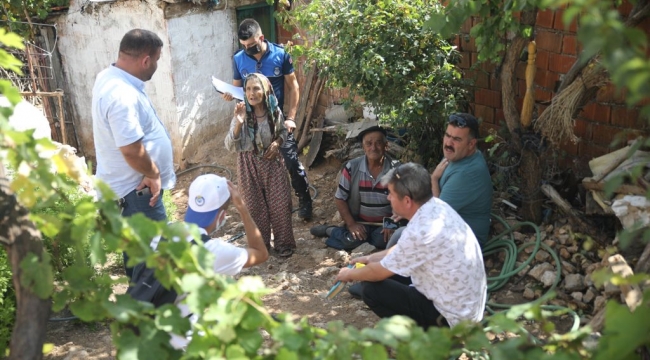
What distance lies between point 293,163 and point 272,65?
1.07 metres

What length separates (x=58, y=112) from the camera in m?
9.55

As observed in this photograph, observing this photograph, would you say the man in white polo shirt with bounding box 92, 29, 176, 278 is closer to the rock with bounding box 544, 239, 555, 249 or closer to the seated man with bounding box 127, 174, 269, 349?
the seated man with bounding box 127, 174, 269, 349

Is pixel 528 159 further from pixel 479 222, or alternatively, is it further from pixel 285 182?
pixel 285 182

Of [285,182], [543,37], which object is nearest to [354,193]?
[285,182]

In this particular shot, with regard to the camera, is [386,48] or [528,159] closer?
[528,159]

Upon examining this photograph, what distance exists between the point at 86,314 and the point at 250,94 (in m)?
3.65

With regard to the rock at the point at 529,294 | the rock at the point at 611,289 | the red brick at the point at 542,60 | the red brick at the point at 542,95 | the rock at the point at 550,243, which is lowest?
the rock at the point at 529,294

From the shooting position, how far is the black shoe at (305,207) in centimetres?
696

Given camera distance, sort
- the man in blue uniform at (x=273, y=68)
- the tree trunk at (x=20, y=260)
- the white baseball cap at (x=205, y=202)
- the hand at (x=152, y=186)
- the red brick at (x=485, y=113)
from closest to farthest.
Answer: the tree trunk at (x=20, y=260) < the white baseball cap at (x=205, y=202) < the hand at (x=152, y=186) < the red brick at (x=485, y=113) < the man in blue uniform at (x=273, y=68)

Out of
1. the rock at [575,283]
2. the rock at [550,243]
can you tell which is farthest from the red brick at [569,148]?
the rock at [575,283]

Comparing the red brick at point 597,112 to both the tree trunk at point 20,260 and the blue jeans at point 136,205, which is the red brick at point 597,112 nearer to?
the blue jeans at point 136,205

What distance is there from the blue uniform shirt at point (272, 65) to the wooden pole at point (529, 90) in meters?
2.51

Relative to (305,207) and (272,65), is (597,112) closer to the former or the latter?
(305,207)

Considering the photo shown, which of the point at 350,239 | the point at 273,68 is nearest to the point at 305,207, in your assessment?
the point at 350,239
